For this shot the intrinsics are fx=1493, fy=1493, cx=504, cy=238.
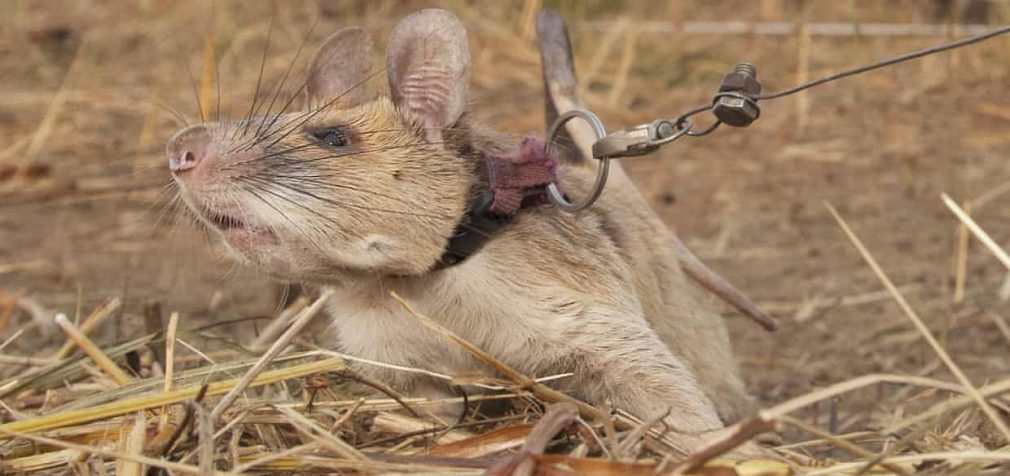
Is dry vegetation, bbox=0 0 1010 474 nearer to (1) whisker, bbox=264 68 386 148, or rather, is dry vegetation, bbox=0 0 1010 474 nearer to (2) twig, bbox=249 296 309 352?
(2) twig, bbox=249 296 309 352

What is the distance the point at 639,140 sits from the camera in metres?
3.06

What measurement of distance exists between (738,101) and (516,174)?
0.49 meters

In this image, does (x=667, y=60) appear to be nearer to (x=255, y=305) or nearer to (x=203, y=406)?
(x=255, y=305)

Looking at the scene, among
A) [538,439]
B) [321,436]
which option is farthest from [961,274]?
[321,436]

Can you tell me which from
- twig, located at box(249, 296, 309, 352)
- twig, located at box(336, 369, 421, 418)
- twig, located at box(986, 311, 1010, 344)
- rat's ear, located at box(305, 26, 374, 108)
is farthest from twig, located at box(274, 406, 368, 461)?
twig, located at box(986, 311, 1010, 344)

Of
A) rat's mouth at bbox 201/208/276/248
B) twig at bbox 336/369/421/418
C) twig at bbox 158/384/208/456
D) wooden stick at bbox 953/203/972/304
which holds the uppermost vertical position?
wooden stick at bbox 953/203/972/304

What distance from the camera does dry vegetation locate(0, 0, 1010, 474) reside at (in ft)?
9.12

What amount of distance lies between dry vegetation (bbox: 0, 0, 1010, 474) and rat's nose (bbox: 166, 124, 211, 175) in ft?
1.21

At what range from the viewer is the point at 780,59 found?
787 cm

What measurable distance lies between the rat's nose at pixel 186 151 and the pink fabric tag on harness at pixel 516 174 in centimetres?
60

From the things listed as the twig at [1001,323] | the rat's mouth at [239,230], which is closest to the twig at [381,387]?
the rat's mouth at [239,230]

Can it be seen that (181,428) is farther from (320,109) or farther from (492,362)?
(320,109)

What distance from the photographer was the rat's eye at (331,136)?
306 centimetres

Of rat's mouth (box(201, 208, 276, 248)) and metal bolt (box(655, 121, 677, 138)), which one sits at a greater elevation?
metal bolt (box(655, 121, 677, 138))
